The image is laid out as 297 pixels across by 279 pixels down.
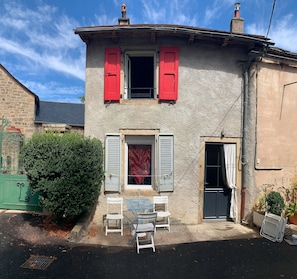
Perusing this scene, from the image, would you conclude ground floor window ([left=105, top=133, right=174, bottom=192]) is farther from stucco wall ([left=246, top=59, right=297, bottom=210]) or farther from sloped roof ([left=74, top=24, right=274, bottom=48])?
sloped roof ([left=74, top=24, right=274, bottom=48])

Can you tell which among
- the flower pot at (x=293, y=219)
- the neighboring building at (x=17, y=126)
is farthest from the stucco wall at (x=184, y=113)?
the flower pot at (x=293, y=219)

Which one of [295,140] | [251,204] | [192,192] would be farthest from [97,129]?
[295,140]

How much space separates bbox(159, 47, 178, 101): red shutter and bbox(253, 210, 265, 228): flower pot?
440cm

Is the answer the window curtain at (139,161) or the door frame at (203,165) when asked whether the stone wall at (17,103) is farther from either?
the door frame at (203,165)

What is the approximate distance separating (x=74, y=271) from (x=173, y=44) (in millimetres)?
6636

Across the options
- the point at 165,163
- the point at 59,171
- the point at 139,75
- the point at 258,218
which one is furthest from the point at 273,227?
the point at 139,75

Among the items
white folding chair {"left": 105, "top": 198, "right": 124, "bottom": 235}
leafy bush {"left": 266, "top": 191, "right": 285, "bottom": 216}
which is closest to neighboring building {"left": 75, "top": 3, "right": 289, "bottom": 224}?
white folding chair {"left": 105, "top": 198, "right": 124, "bottom": 235}

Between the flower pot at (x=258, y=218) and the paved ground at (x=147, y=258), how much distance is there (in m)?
0.70

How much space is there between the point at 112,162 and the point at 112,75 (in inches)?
108

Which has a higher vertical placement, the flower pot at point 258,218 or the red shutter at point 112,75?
the red shutter at point 112,75

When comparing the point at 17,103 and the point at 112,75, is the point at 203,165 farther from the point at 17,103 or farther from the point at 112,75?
the point at 17,103

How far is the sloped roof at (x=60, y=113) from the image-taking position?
38.4 feet

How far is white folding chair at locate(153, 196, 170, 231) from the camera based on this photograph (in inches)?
257

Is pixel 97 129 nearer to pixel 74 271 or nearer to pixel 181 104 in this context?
pixel 181 104
